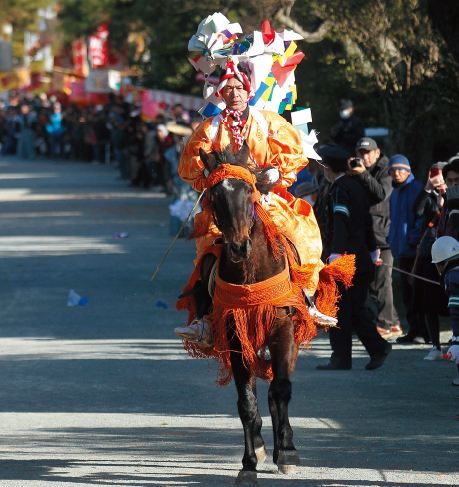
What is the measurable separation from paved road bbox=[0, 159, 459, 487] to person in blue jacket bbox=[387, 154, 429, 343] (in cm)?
36

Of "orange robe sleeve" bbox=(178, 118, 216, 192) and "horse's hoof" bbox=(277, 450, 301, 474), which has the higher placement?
"orange robe sleeve" bbox=(178, 118, 216, 192)

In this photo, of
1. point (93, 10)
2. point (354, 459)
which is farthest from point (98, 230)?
point (93, 10)

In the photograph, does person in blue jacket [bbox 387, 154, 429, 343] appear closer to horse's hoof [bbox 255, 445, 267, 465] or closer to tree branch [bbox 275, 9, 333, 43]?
horse's hoof [bbox 255, 445, 267, 465]

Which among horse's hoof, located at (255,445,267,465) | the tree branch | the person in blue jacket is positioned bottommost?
horse's hoof, located at (255,445,267,465)

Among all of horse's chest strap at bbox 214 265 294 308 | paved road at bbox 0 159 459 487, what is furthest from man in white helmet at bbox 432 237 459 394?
horse's chest strap at bbox 214 265 294 308

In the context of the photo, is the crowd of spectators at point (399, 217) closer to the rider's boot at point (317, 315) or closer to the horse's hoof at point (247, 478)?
the rider's boot at point (317, 315)

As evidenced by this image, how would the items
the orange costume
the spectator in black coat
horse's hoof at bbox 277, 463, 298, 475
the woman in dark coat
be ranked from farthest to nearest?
the woman in dark coat → the spectator in black coat → the orange costume → horse's hoof at bbox 277, 463, 298, 475

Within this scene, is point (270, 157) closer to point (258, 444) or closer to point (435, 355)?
point (258, 444)

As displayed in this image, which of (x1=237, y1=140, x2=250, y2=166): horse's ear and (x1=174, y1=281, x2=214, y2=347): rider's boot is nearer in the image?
(x1=237, y1=140, x2=250, y2=166): horse's ear

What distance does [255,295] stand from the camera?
18.5 ft

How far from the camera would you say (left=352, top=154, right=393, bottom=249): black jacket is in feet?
31.6

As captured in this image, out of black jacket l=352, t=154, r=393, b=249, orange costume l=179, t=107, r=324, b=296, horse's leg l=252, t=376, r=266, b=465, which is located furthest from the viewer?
black jacket l=352, t=154, r=393, b=249

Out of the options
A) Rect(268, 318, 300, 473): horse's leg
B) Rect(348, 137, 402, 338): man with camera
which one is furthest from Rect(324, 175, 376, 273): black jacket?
Rect(268, 318, 300, 473): horse's leg

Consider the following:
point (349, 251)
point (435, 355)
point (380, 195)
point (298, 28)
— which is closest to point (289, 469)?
point (349, 251)
